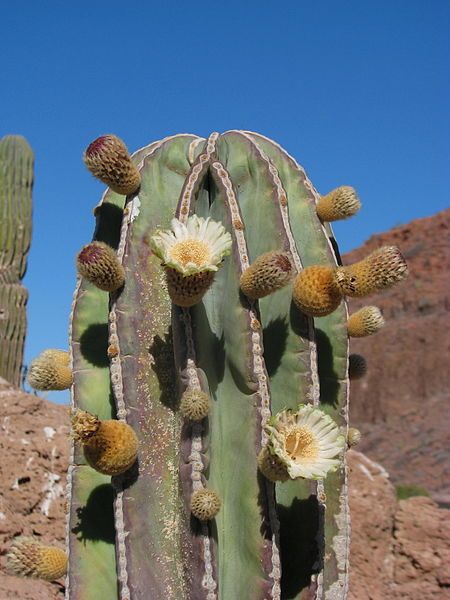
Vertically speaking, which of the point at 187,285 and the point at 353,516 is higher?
the point at 187,285

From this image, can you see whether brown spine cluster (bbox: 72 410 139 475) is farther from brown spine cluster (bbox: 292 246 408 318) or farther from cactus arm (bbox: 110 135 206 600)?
brown spine cluster (bbox: 292 246 408 318)

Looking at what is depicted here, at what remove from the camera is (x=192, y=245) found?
2211mm

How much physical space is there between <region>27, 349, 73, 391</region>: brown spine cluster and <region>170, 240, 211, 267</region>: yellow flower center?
0.67 m

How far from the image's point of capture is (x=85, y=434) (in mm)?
2111

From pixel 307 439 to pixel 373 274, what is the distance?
0.54 meters

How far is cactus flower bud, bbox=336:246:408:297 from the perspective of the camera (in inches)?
92.7

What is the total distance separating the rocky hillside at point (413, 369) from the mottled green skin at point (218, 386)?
19644mm

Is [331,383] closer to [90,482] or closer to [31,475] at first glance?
[90,482]

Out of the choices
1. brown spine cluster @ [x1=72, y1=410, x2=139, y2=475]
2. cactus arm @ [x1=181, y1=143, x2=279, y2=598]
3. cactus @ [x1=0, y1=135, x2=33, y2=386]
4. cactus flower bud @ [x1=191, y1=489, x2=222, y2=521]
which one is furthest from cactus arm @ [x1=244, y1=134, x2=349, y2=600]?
cactus @ [x1=0, y1=135, x2=33, y2=386]

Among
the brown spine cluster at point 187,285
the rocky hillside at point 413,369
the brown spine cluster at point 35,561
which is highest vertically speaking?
the rocky hillside at point 413,369

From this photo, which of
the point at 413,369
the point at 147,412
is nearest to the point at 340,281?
the point at 147,412

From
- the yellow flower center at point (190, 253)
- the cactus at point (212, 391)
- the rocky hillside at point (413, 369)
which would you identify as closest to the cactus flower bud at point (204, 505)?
the cactus at point (212, 391)

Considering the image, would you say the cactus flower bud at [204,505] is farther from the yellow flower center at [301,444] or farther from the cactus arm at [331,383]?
the cactus arm at [331,383]

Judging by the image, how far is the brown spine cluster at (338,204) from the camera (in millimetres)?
2689
